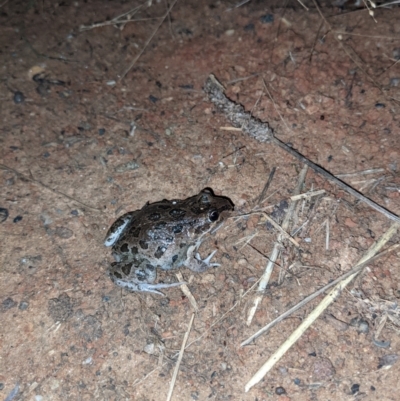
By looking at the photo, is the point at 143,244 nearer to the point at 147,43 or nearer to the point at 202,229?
the point at 202,229

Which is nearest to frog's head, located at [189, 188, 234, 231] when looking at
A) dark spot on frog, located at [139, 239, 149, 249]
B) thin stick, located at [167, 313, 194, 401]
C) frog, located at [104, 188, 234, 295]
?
frog, located at [104, 188, 234, 295]

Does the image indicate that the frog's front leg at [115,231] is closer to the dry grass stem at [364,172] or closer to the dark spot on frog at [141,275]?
the dark spot on frog at [141,275]

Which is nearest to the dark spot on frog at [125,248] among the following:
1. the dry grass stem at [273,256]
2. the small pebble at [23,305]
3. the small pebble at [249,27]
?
the small pebble at [23,305]

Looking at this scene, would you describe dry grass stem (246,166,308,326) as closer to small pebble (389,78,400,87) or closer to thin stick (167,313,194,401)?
thin stick (167,313,194,401)

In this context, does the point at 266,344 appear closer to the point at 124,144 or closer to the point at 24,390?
the point at 24,390

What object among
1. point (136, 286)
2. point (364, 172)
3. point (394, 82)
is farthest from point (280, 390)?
point (394, 82)

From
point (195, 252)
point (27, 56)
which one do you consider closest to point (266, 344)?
point (195, 252)
